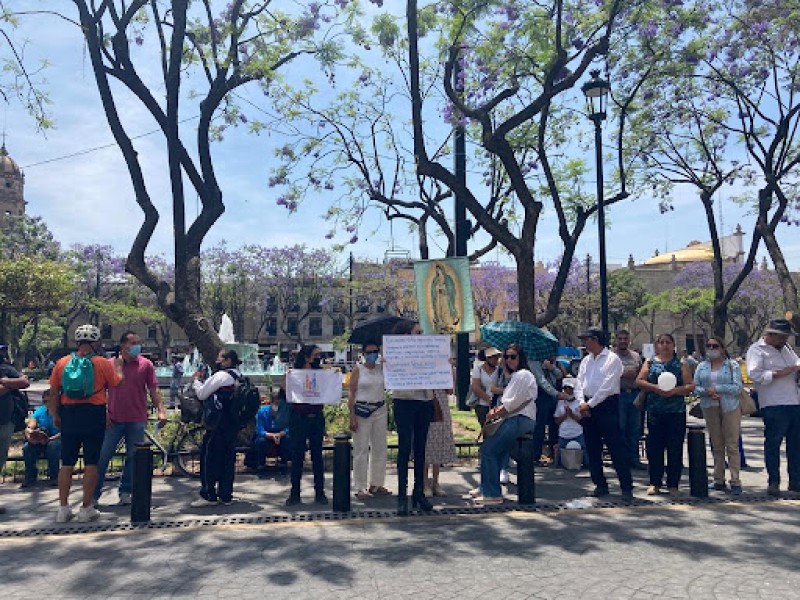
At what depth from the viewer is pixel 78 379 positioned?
20.4ft

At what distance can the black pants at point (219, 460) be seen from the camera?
693 cm

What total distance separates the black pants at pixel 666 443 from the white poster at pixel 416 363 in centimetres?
240

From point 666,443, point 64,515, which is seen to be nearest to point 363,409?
point 64,515

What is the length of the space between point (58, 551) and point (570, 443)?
20.5 ft

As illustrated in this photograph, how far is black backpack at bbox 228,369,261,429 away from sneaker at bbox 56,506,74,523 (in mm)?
1728

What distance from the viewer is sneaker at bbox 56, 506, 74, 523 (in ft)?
20.7

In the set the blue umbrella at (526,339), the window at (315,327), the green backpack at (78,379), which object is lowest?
the green backpack at (78,379)

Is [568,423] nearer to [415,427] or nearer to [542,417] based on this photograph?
[542,417]

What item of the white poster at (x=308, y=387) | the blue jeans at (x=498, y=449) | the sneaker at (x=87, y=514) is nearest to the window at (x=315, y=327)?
the white poster at (x=308, y=387)

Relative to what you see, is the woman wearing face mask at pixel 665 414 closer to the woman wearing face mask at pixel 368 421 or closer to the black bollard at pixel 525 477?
the black bollard at pixel 525 477

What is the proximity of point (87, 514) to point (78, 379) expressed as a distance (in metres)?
1.31

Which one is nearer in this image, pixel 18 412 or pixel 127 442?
pixel 18 412

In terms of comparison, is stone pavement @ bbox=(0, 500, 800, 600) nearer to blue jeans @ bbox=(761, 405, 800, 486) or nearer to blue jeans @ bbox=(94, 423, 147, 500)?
blue jeans @ bbox=(761, 405, 800, 486)

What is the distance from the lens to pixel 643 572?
4.85 meters
